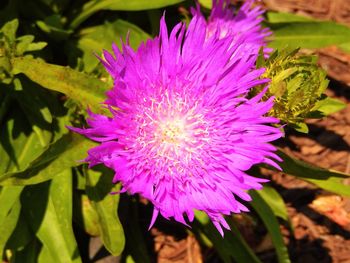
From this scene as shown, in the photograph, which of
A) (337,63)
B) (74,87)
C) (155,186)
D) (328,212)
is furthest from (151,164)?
(337,63)

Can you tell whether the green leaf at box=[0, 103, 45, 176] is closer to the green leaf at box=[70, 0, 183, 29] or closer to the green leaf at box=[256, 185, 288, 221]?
the green leaf at box=[70, 0, 183, 29]

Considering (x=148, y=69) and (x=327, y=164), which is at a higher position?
(x=148, y=69)

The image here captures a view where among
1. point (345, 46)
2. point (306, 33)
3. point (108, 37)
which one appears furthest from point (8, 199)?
point (345, 46)

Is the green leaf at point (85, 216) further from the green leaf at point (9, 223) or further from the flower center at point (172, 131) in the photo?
the flower center at point (172, 131)

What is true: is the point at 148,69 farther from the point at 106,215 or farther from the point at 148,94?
the point at 106,215

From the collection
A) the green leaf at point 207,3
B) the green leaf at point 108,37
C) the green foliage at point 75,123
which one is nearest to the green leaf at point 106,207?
the green foliage at point 75,123

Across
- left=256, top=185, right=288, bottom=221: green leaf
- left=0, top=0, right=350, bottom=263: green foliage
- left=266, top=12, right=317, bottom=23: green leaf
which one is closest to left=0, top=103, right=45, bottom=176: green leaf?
left=0, top=0, right=350, bottom=263: green foliage

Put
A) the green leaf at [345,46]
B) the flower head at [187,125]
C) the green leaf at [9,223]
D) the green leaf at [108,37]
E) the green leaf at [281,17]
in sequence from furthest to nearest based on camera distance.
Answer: the green leaf at [281,17], the green leaf at [345,46], the green leaf at [108,37], the green leaf at [9,223], the flower head at [187,125]
